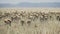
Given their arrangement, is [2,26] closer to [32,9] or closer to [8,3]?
[8,3]

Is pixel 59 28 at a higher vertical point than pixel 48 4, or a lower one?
lower

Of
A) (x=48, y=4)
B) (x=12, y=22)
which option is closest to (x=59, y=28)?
(x=48, y=4)

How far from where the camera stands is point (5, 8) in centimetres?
154

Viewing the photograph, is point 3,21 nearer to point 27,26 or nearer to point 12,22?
point 12,22

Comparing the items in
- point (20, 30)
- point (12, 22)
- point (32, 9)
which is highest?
point (32, 9)

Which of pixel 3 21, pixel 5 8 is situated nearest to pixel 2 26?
pixel 3 21

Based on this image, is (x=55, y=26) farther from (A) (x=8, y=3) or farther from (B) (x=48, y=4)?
(A) (x=8, y=3)

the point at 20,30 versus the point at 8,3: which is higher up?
the point at 8,3

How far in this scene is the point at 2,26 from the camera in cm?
151

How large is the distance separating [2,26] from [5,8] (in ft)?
0.93

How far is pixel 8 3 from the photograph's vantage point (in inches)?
61.5

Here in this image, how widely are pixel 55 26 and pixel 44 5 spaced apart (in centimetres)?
36

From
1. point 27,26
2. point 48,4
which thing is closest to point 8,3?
point 27,26

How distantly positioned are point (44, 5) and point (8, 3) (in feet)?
1.86
